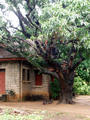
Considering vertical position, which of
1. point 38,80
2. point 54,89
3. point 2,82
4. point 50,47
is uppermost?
point 50,47

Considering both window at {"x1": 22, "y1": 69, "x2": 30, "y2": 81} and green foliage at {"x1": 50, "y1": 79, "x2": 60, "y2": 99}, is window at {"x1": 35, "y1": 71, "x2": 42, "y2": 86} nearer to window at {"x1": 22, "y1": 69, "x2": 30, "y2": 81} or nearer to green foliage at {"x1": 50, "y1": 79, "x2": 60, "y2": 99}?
window at {"x1": 22, "y1": 69, "x2": 30, "y2": 81}

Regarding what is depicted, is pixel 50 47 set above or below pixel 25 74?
above

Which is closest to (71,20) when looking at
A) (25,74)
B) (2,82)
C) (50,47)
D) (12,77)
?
(50,47)

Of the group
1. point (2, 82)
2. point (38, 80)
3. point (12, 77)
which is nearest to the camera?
point (12, 77)

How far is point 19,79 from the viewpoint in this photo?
17.1 meters

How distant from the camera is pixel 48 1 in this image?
13.3 metres

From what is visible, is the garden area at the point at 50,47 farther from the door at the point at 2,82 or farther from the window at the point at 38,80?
the window at the point at 38,80

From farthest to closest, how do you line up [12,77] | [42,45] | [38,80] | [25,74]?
[38,80] → [25,74] → [12,77] → [42,45]

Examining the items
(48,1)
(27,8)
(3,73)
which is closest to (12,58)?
(3,73)

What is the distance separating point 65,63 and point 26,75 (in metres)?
4.93

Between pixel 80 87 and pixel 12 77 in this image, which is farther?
pixel 80 87

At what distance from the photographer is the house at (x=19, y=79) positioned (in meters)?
17.0

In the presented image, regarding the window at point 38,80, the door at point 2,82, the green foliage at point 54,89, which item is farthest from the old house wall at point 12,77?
the green foliage at point 54,89

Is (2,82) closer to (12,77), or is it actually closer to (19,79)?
(12,77)
